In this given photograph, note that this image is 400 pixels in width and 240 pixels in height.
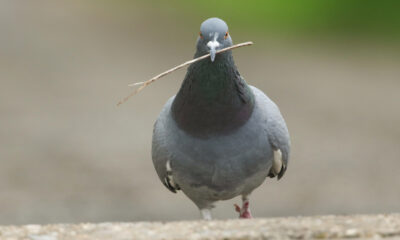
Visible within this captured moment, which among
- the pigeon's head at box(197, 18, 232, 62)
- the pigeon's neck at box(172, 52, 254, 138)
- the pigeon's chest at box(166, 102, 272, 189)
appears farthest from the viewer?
the pigeon's chest at box(166, 102, 272, 189)

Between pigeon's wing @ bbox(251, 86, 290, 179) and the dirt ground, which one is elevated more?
pigeon's wing @ bbox(251, 86, 290, 179)

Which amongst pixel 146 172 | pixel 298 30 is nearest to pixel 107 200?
pixel 146 172

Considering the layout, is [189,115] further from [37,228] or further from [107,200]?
[107,200]

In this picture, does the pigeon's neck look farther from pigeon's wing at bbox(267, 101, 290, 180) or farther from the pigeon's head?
pigeon's wing at bbox(267, 101, 290, 180)

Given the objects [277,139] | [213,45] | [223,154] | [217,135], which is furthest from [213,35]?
[277,139]

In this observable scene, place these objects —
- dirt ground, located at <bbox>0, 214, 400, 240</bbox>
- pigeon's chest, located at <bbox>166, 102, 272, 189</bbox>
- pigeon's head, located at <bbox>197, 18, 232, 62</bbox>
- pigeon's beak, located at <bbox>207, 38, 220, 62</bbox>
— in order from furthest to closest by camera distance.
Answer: pigeon's chest, located at <bbox>166, 102, 272, 189</bbox> < pigeon's head, located at <bbox>197, 18, 232, 62</bbox> < pigeon's beak, located at <bbox>207, 38, 220, 62</bbox> < dirt ground, located at <bbox>0, 214, 400, 240</bbox>

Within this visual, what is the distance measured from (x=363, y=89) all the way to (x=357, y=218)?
14114 millimetres

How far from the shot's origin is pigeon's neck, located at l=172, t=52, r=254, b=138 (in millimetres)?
5332

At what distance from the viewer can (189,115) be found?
553 cm

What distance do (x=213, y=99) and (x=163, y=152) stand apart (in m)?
0.63

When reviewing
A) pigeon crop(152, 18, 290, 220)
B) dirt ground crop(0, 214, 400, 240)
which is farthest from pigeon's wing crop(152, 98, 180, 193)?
dirt ground crop(0, 214, 400, 240)

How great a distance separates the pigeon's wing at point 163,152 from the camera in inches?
227

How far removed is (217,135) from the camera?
18.3 feet

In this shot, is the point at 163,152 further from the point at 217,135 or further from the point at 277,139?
the point at 277,139
